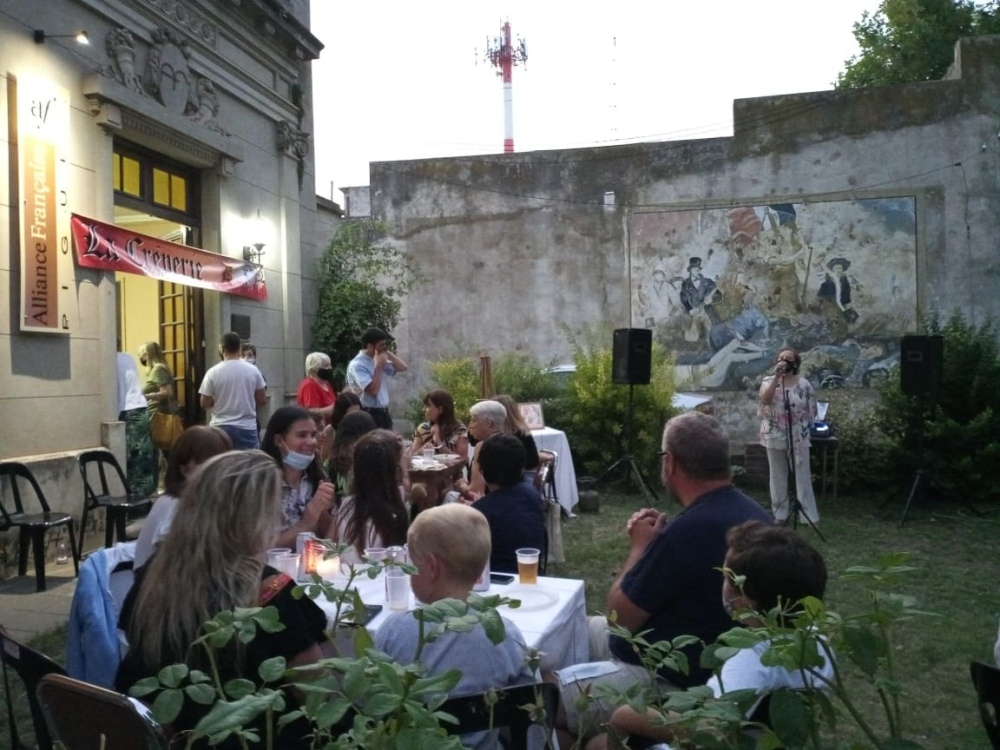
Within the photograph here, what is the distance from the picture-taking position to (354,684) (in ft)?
3.13

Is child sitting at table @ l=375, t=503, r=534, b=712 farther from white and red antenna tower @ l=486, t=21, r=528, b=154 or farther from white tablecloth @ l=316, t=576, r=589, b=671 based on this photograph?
white and red antenna tower @ l=486, t=21, r=528, b=154

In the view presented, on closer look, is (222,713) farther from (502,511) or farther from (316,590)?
(502,511)

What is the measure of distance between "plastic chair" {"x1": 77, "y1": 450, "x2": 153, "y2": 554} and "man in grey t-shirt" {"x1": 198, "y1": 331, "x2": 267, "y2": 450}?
0.96 meters

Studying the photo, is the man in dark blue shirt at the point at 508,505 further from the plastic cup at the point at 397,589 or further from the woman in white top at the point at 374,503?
the plastic cup at the point at 397,589

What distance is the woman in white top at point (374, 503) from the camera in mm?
3682

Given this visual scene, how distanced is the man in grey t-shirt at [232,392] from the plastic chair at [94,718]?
19.2 feet

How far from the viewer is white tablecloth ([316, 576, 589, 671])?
278cm

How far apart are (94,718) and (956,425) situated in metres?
9.39

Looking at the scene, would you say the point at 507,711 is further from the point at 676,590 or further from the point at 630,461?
the point at 630,461

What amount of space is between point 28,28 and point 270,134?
12.9 feet

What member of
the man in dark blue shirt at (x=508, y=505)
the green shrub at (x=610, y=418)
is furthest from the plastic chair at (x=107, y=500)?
the green shrub at (x=610, y=418)

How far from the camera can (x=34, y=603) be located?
527 cm

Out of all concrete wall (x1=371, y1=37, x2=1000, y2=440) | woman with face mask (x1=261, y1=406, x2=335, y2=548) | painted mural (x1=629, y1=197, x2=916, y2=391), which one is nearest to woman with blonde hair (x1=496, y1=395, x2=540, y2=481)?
woman with face mask (x1=261, y1=406, x2=335, y2=548)

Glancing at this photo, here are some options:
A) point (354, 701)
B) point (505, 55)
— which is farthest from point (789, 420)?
point (505, 55)
